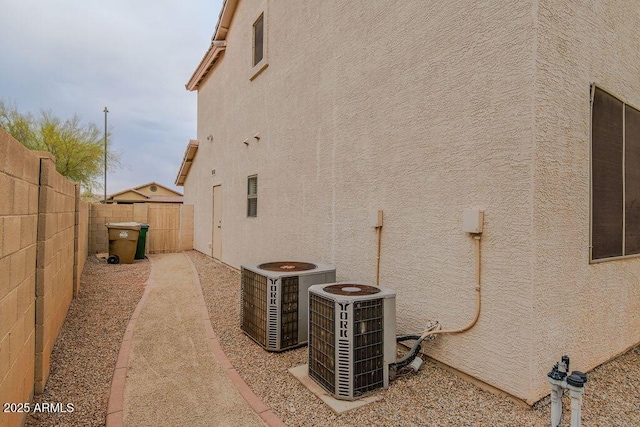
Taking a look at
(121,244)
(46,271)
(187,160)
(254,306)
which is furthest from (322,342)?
(187,160)

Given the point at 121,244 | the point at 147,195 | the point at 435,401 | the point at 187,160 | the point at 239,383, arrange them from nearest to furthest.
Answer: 1. the point at 435,401
2. the point at 239,383
3. the point at 121,244
4. the point at 187,160
5. the point at 147,195

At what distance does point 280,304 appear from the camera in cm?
395

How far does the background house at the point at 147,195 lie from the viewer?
31.0 meters

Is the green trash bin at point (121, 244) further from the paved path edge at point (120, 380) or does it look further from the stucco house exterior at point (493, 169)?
the stucco house exterior at point (493, 169)

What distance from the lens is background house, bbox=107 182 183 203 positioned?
1222 inches

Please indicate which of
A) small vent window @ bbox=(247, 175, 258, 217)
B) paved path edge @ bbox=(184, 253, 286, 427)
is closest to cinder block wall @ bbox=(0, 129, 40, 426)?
paved path edge @ bbox=(184, 253, 286, 427)

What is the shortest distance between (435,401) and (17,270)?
332 centimetres

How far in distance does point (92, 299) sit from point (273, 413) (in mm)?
4883

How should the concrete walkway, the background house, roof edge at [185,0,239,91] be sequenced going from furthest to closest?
the background house
roof edge at [185,0,239,91]
the concrete walkway

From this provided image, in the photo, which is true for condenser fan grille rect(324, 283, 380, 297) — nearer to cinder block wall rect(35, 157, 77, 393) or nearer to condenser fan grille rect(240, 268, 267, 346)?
condenser fan grille rect(240, 268, 267, 346)

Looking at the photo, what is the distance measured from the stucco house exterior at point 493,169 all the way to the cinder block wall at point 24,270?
3.33 metres

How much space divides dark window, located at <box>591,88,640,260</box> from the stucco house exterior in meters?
0.03

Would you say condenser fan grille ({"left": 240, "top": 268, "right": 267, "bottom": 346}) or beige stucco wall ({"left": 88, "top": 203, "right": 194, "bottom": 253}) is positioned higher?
beige stucco wall ({"left": 88, "top": 203, "right": 194, "bottom": 253})

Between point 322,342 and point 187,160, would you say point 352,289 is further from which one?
point 187,160
